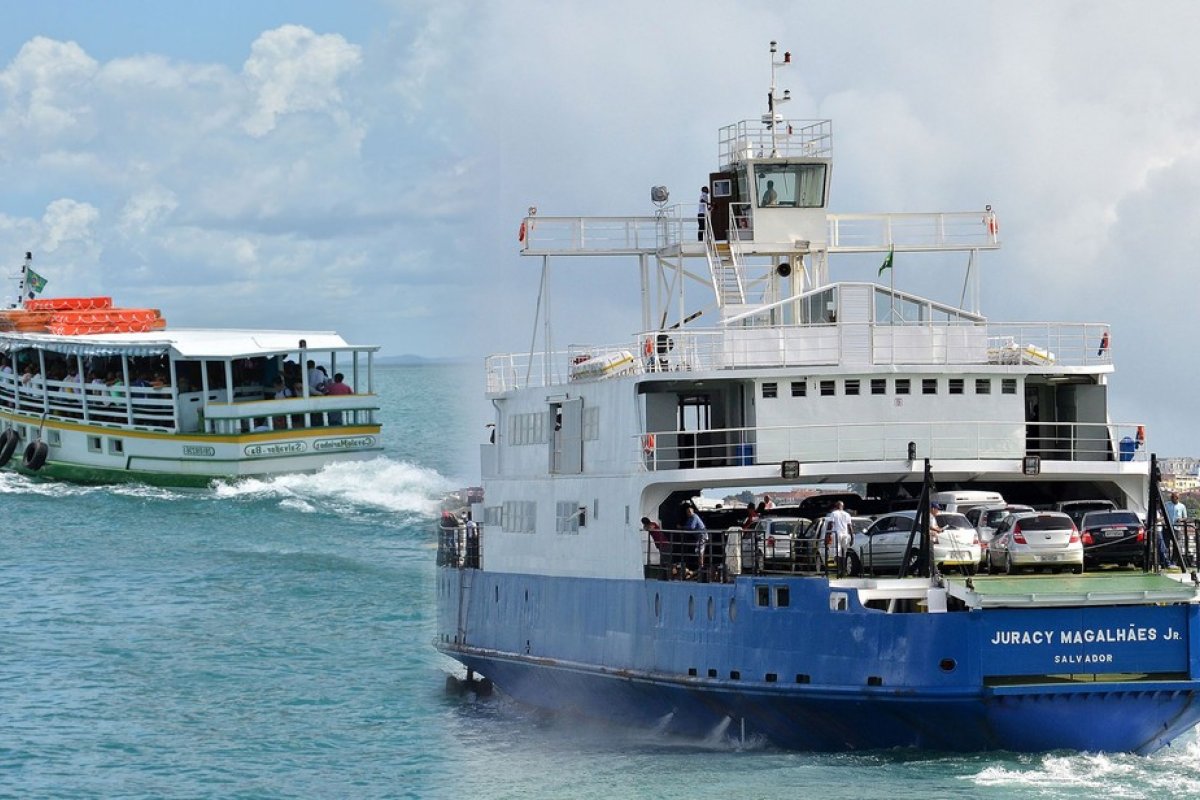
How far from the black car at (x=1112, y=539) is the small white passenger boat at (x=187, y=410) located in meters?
47.3

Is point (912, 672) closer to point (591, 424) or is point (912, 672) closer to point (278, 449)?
point (591, 424)

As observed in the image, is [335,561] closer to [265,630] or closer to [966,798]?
[265,630]

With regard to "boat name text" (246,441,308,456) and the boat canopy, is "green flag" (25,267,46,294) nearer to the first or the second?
the boat canopy

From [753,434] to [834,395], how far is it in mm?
1527

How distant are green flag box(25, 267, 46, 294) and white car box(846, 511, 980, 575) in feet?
257

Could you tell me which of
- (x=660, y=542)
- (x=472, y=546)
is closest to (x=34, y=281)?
(x=472, y=546)

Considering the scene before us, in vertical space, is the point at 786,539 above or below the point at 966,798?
above

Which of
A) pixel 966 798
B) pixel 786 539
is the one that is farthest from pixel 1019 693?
pixel 786 539

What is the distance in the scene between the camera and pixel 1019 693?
94.6 feet

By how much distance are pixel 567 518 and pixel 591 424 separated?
72.2 inches

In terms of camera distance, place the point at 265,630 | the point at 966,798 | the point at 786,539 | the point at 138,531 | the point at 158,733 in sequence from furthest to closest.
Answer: the point at 138,531 < the point at 265,630 < the point at 158,733 < the point at 786,539 < the point at 966,798

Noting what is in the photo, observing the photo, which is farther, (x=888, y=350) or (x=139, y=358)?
(x=139, y=358)

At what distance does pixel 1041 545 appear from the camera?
30.5m

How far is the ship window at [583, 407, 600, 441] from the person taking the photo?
36906 millimetres
